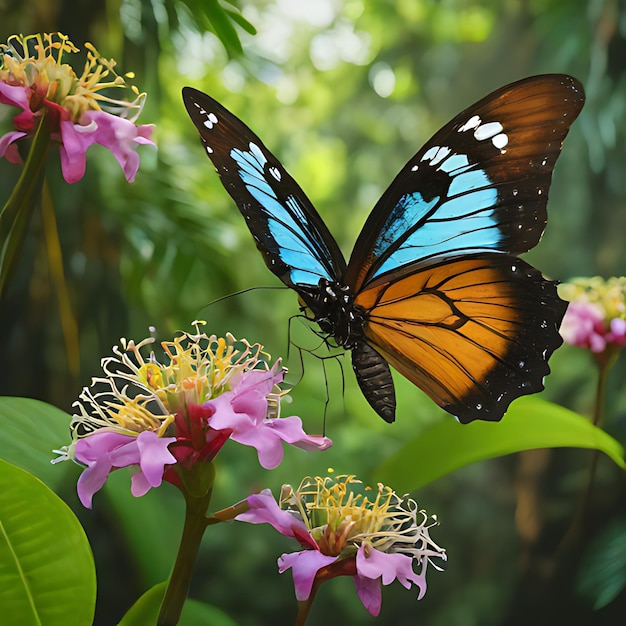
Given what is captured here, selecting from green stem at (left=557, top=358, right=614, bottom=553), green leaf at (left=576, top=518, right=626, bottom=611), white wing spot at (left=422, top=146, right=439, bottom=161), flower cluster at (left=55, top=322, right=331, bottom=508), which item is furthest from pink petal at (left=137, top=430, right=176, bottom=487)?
green leaf at (left=576, top=518, right=626, bottom=611)

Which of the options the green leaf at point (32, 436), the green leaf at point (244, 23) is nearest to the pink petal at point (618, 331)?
the green leaf at point (244, 23)

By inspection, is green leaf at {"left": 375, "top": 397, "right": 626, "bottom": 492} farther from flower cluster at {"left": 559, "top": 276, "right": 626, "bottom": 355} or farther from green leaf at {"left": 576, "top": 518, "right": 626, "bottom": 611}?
→ green leaf at {"left": 576, "top": 518, "right": 626, "bottom": 611}

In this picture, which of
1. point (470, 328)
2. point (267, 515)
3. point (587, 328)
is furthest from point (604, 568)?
point (267, 515)

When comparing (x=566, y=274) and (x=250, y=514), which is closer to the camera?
(x=250, y=514)

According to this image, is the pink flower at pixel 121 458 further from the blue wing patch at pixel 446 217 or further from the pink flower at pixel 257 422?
the blue wing patch at pixel 446 217

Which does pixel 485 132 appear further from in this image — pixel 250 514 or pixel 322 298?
pixel 250 514

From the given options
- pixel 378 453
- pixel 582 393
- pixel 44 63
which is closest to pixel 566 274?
pixel 582 393

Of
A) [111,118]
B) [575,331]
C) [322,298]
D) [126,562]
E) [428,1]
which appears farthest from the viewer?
[428,1]

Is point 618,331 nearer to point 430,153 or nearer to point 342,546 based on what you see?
point 430,153
